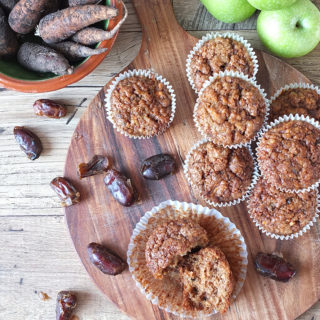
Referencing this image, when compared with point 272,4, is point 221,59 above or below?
below

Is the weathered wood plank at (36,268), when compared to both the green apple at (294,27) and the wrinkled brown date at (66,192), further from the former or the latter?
the green apple at (294,27)

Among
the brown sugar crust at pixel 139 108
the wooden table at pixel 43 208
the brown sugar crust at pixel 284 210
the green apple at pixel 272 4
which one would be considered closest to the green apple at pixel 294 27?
the green apple at pixel 272 4

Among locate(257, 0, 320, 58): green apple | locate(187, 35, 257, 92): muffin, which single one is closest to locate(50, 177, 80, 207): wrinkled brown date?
locate(187, 35, 257, 92): muffin

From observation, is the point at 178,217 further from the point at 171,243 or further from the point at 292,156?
the point at 292,156

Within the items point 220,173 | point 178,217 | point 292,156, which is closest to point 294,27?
point 292,156

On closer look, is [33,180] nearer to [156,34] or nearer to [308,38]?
[156,34]

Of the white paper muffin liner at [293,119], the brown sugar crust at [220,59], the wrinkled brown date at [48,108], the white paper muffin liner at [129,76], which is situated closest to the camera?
the white paper muffin liner at [293,119]
